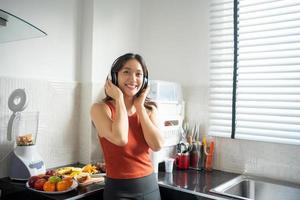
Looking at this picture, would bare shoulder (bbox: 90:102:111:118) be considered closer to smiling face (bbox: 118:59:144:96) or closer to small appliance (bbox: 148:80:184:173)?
smiling face (bbox: 118:59:144:96)

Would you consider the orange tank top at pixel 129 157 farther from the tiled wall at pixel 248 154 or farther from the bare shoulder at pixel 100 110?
the tiled wall at pixel 248 154

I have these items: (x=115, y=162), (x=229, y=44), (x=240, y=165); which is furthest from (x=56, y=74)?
(x=240, y=165)

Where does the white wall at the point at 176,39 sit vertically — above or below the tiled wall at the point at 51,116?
above

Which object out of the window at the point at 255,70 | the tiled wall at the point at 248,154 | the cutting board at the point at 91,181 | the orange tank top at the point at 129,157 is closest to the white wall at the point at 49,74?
the cutting board at the point at 91,181

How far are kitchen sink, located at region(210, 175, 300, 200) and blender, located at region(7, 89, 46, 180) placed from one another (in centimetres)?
104

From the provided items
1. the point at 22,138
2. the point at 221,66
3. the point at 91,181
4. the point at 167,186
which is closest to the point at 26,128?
the point at 22,138

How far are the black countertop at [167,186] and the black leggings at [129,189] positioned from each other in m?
0.24

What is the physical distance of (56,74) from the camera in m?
1.89

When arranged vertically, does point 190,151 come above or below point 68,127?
below

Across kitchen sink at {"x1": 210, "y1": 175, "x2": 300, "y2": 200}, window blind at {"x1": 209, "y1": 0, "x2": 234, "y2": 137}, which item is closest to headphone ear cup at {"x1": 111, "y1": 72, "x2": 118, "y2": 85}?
kitchen sink at {"x1": 210, "y1": 175, "x2": 300, "y2": 200}

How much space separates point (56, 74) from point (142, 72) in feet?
2.79

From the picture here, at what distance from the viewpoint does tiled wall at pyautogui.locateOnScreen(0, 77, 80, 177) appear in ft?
5.31

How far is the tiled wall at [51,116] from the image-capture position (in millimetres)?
1618

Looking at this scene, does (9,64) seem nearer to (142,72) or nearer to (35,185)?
(35,185)
